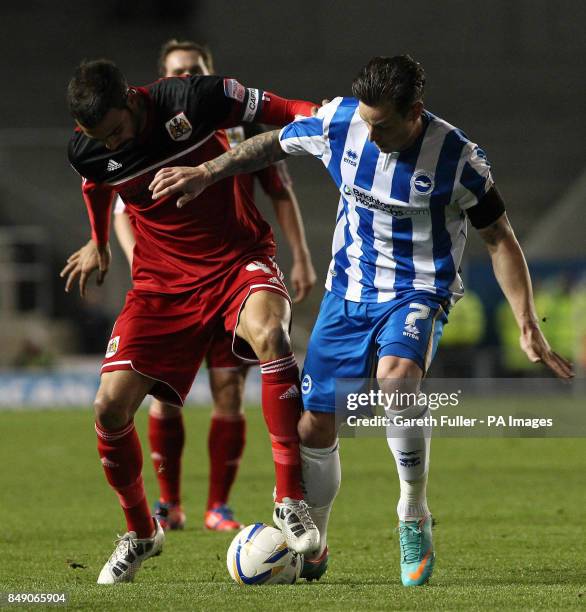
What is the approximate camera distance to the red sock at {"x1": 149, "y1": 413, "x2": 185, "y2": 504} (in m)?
6.45

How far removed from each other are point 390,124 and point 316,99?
19.6 meters

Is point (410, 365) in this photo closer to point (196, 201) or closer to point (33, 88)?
point (196, 201)

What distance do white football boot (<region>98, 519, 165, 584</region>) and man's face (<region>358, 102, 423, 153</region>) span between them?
182cm

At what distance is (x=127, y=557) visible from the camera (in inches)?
187

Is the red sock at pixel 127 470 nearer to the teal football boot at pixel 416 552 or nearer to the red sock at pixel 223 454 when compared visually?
the teal football boot at pixel 416 552

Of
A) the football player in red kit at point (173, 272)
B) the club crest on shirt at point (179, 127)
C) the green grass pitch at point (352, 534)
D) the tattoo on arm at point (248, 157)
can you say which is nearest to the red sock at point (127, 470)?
the football player in red kit at point (173, 272)

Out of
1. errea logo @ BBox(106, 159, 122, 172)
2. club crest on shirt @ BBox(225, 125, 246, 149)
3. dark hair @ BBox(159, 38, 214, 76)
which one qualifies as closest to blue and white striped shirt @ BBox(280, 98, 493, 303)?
errea logo @ BBox(106, 159, 122, 172)

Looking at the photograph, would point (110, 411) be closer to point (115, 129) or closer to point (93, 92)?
point (115, 129)

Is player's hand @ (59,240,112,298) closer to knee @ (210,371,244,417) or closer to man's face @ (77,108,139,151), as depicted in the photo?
man's face @ (77,108,139,151)

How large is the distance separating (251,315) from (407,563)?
3.79 feet

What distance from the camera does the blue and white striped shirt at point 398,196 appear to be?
14.6 feet

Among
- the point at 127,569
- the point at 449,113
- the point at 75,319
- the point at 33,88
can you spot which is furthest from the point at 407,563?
the point at 33,88

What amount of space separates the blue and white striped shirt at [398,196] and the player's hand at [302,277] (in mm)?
1511

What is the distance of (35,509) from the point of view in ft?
24.2
